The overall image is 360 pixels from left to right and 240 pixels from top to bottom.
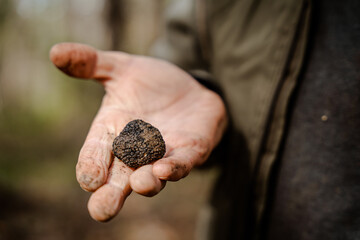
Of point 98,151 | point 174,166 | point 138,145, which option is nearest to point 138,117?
point 138,145

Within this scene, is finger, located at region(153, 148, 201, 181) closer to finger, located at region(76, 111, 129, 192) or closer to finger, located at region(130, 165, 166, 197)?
finger, located at region(130, 165, 166, 197)

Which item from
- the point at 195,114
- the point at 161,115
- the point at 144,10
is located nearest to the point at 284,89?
the point at 195,114

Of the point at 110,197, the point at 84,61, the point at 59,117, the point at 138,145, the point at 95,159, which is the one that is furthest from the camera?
the point at 59,117

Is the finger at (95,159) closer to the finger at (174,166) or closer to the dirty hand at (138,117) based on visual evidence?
the dirty hand at (138,117)

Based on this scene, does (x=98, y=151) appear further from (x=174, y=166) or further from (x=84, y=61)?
(x=84, y=61)

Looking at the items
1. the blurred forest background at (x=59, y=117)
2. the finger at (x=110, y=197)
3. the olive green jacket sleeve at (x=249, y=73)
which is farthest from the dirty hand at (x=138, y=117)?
the blurred forest background at (x=59, y=117)

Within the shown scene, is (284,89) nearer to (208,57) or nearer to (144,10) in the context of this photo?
(208,57)

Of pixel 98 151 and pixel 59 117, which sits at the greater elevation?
pixel 98 151
